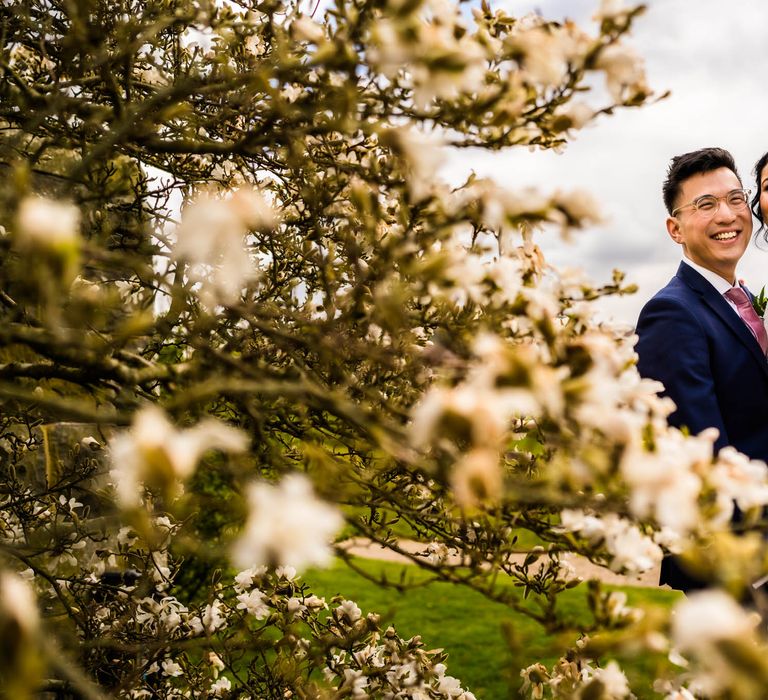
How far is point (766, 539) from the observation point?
116 inches

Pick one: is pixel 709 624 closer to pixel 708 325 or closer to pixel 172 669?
pixel 708 325

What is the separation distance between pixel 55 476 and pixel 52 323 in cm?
415

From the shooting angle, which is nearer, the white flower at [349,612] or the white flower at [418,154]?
the white flower at [418,154]

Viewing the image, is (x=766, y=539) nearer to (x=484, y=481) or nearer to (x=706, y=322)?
(x=706, y=322)

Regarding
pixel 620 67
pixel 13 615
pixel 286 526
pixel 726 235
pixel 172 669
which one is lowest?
pixel 13 615

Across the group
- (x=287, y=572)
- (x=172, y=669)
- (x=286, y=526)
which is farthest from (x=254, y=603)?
(x=286, y=526)

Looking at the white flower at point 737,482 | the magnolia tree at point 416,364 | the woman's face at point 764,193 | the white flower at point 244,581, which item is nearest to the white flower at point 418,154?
the magnolia tree at point 416,364

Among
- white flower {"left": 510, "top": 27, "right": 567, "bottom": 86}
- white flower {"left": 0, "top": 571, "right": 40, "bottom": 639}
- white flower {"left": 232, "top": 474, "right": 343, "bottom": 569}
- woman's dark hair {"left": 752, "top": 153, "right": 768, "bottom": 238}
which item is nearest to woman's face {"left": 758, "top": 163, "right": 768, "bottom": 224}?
woman's dark hair {"left": 752, "top": 153, "right": 768, "bottom": 238}

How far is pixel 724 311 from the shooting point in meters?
3.18

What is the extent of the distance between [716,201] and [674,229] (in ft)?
0.90

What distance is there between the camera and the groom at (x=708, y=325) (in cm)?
288

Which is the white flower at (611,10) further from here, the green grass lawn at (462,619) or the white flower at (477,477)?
the green grass lawn at (462,619)

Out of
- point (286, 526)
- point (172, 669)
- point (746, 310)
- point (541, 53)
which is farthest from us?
point (746, 310)

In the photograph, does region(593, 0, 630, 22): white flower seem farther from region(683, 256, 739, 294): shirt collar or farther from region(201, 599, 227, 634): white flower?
region(201, 599, 227, 634): white flower
